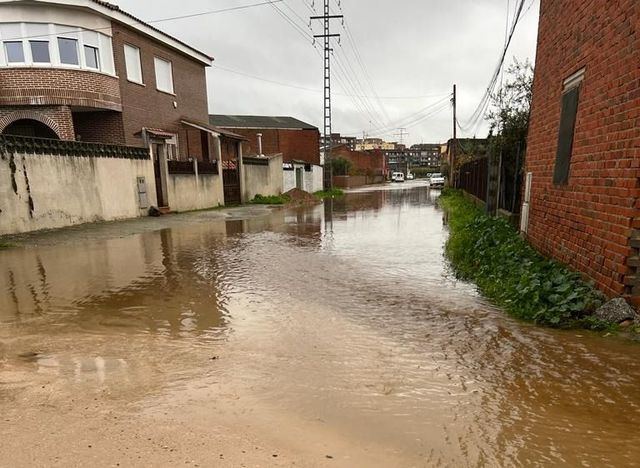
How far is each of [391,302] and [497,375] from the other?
205 cm

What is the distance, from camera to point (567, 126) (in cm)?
556

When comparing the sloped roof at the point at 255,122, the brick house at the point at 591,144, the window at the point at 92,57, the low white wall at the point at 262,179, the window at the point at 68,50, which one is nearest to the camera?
the brick house at the point at 591,144

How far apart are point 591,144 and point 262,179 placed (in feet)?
64.4

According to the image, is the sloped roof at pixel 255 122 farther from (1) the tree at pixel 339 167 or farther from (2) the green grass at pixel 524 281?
(2) the green grass at pixel 524 281

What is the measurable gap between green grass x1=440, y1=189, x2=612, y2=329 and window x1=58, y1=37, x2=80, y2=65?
14.2 meters

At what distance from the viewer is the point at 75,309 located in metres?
4.99

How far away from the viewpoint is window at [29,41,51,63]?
13.9 metres

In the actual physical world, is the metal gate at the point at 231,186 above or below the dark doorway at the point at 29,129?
below

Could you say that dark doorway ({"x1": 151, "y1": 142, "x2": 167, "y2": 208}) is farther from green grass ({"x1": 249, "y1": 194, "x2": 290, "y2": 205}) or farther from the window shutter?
the window shutter

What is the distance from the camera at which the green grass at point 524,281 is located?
13.8 feet

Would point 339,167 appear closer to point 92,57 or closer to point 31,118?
point 92,57

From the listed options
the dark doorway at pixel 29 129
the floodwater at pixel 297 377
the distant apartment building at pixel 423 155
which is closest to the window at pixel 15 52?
the dark doorway at pixel 29 129

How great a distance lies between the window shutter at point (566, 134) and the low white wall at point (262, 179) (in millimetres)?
16988

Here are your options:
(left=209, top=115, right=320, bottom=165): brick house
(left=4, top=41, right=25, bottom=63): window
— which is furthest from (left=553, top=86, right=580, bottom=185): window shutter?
(left=209, top=115, right=320, bottom=165): brick house
